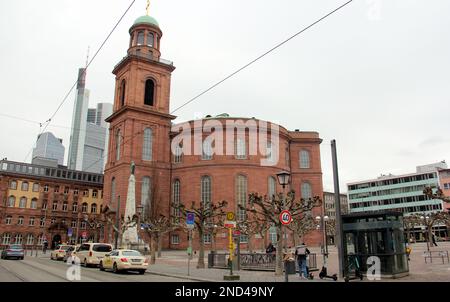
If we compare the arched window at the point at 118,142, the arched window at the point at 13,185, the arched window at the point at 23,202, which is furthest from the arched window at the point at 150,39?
the arched window at the point at 23,202

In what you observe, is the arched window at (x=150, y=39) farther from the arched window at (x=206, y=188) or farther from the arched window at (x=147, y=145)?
the arched window at (x=206, y=188)

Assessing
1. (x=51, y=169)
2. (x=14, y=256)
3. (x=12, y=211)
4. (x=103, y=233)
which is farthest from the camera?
(x=51, y=169)

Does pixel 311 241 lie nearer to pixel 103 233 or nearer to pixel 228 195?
pixel 228 195

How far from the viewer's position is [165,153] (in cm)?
5719

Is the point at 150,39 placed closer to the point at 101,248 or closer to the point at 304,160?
the point at 304,160

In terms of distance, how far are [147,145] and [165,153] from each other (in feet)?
10.3

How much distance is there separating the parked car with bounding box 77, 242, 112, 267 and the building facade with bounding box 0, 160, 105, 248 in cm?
3664

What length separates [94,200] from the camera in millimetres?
80750

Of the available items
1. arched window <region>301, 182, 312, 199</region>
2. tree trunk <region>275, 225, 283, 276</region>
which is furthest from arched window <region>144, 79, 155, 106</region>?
tree trunk <region>275, 225, 283, 276</region>

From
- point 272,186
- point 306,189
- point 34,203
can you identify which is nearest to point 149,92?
point 272,186

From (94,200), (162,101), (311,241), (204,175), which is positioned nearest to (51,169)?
(94,200)

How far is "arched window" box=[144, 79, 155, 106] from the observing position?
191 feet

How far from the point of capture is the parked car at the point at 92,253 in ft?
82.7

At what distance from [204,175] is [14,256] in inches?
1069
